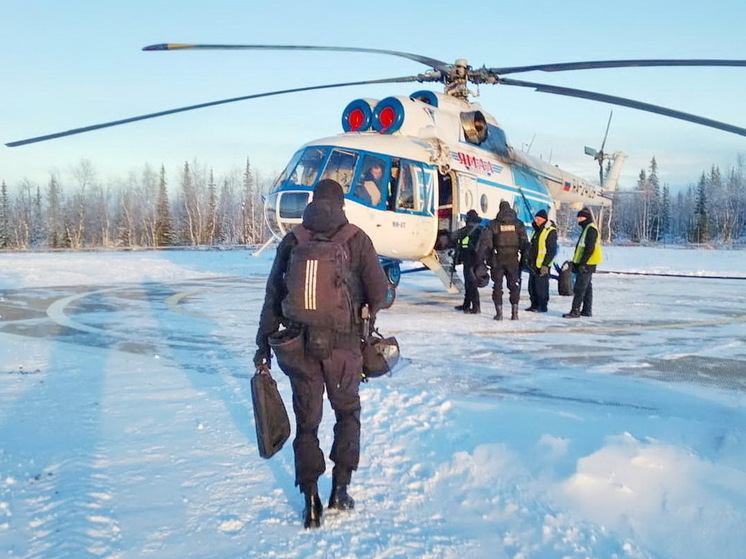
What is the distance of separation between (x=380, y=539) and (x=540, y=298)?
8.54 meters

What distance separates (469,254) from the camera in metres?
10.7

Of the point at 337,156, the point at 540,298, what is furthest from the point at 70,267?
the point at 540,298

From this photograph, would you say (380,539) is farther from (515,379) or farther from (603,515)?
(515,379)

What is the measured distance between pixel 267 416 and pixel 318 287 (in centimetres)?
75

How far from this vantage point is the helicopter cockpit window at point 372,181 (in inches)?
388

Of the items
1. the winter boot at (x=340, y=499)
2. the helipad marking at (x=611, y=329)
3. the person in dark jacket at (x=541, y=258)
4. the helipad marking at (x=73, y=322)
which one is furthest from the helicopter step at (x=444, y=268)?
the winter boot at (x=340, y=499)

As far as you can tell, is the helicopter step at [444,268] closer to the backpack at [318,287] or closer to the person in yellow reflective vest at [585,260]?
the person in yellow reflective vest at [585,260]

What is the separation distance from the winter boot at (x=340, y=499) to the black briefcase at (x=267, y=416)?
0.37 meters

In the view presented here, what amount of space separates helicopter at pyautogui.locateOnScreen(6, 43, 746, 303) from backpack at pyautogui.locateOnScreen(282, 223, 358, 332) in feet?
17.2

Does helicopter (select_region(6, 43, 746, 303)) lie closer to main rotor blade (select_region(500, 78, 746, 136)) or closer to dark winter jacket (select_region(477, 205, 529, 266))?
main rotor blade (select_region(500, 78, 746, 136))

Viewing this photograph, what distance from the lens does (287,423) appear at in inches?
129

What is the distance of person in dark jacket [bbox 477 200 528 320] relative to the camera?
9.61 m

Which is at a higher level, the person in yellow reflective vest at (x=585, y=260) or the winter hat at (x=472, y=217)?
the winter hat at (x=472, y=217)

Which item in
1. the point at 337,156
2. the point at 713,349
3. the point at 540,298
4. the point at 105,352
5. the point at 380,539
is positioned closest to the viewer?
the point at 380,539
